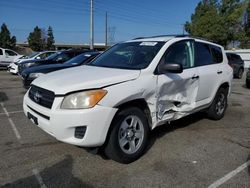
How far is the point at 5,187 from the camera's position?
3184 mm

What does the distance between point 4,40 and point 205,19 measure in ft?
137

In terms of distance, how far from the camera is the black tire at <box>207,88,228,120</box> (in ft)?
19.2

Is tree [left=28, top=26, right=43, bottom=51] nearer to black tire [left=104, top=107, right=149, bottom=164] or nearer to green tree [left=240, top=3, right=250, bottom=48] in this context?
green tree [left=240, top=3, right=250, bottom=48]

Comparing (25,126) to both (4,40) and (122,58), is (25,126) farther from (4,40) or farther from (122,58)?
(4,40)

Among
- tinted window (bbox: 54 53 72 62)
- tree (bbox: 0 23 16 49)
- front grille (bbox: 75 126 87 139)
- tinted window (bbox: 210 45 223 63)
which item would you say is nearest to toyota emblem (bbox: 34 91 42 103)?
front grille (bbox: 75 126 87 139)

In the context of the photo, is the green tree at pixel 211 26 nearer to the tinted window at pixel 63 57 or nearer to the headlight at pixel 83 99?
the tinted window at pixel 63 57

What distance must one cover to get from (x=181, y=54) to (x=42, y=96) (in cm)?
248

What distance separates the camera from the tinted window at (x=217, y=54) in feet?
19.1

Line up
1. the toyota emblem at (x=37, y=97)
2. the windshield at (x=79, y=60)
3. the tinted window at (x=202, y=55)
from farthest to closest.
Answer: the windshield at (x=79, y=60)
the tinted window at (x=202, y=55)
the toyota emblem at (x=37, y=97)

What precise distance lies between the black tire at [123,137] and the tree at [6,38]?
58.9m

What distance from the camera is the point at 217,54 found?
598 cm

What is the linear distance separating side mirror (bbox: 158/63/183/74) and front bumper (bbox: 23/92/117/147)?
43.8 inches

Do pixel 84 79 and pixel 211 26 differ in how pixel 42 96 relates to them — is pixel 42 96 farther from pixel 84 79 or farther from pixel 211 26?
pixel 211 26

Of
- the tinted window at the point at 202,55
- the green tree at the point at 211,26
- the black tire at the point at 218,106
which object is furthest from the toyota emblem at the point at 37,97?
the green tree at the point at 211,26
